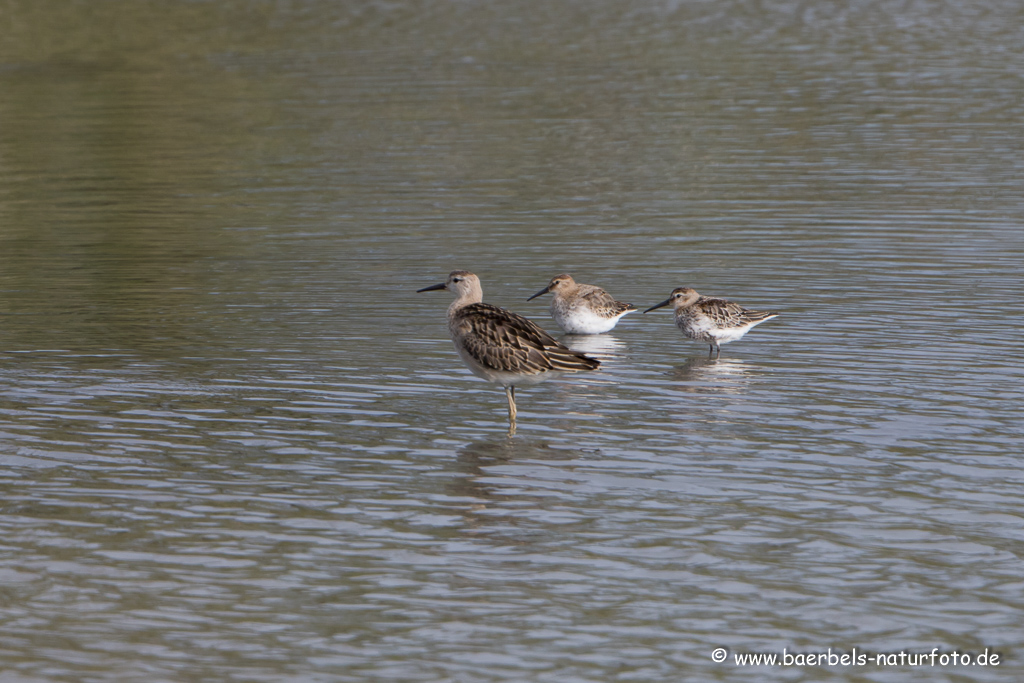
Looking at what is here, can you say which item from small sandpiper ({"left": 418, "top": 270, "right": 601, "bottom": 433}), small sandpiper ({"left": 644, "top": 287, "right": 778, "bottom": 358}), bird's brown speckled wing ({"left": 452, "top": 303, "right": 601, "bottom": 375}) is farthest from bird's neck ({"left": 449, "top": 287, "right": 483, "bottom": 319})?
small sandpiper ({"left": 644, "top": 287, "right": 778, "bottom": 358})

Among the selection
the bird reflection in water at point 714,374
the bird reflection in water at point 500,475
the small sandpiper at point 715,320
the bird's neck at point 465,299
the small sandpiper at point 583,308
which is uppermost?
the bird's neck at point 465,299

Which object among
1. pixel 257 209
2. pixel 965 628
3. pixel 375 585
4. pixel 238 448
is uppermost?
pixel 257 209

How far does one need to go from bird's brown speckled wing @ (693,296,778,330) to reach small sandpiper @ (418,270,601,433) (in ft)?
9.61

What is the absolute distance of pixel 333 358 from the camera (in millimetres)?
16391

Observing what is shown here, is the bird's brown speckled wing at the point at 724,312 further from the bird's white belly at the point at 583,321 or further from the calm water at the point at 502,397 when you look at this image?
the bird's white belly at the point at 583,321

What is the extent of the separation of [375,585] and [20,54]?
1715 inches

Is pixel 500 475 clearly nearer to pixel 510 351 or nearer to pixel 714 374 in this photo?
pixel 510 351

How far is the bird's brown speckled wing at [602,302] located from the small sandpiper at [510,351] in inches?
142

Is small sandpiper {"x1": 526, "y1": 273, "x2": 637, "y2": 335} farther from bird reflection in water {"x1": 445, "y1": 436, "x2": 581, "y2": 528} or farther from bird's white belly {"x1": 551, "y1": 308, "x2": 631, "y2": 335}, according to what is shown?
bird reflection in water {"x1": 445, "y1": 436, "x2": 581, "y2": 528}

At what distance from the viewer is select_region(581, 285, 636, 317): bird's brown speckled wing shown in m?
17.6

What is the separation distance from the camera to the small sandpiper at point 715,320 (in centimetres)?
1642

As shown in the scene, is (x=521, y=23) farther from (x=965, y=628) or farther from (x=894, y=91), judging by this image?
(x=965, y=628)

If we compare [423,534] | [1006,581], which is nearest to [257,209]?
[423,534]

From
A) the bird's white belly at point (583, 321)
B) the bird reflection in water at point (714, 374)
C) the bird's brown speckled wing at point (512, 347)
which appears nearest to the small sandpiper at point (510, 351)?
the bird's brown speckled wing at point (512, 347)
